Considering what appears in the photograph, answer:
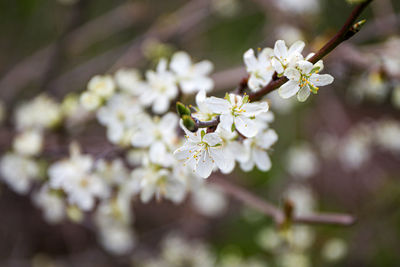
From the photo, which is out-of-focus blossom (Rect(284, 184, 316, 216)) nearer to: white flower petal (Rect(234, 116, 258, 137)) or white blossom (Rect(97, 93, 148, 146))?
white blossom (Rect(97, 93, 148, 146))

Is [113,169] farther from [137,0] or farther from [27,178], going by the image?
[137,0]

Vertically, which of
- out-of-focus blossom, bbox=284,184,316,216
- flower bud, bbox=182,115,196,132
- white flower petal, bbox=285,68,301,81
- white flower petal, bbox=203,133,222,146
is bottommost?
out-of-focus blossom, bbox=284,184,316,216

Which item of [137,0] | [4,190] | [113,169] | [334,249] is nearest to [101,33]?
[137,0]

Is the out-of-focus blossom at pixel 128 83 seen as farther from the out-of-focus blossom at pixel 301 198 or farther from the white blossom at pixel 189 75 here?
the out-of-focus blossom at pixel 301 198

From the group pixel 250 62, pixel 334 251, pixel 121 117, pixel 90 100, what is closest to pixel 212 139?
pixel 250 62

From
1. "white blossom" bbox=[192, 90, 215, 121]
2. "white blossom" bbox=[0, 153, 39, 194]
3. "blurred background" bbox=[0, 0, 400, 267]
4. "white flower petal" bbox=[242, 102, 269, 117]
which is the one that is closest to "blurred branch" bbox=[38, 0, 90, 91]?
"blurred background" bbox=[0, 0, 400, 267]

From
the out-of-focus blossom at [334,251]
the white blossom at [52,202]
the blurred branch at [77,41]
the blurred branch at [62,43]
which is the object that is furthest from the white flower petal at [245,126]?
the blurred branch at [77,41]

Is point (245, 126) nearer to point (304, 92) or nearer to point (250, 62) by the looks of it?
point (304, 92)
